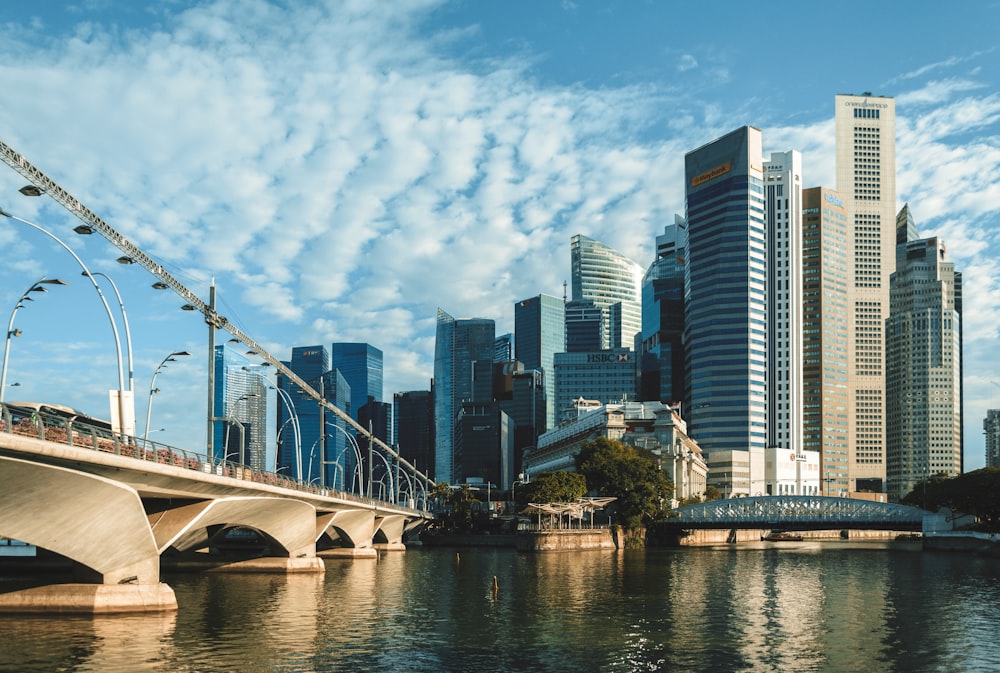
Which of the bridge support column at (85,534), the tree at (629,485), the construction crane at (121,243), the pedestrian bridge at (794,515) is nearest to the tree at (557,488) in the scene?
Answer: the tree at (629,485)

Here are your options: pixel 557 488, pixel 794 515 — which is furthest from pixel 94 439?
pixel 794 515

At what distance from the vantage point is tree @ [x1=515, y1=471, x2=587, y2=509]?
14900cm

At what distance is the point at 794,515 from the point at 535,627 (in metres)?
129

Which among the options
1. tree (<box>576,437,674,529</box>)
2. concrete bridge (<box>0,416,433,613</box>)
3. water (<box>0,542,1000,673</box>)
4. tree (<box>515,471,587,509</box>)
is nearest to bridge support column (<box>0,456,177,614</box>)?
concrete bridge (<box>0,416,433,613</box>)

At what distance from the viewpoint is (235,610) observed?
58531 mm

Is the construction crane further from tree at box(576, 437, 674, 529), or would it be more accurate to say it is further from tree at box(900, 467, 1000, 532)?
tree at box(900, 467, 1000, 532)

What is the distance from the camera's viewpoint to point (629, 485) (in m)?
156

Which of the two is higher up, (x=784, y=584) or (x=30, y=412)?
(x=30, y=412)

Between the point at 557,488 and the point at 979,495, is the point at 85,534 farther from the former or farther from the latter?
the point at 979,495

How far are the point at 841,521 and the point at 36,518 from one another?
441 ft

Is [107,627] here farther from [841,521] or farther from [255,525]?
[841,521]

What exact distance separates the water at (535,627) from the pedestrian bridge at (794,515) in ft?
219

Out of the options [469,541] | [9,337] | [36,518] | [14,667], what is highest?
[9,337]

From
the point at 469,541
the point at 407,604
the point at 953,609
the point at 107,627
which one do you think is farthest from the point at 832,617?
the point at 469,541
